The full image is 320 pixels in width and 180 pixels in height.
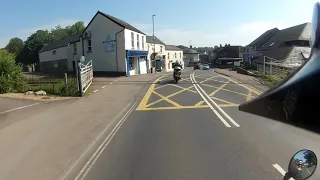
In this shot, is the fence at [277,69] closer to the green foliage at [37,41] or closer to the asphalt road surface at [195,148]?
the asphalt road surface at [195,148]

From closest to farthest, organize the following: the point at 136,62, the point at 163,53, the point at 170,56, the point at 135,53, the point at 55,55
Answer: the point at 135,53, the point at 136,62, the point at 55,55, the point at 163,53, the point at 170,56

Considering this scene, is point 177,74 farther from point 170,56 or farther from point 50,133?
point 170,56

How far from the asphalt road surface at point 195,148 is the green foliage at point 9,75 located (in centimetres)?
1072

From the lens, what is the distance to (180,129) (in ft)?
33.5

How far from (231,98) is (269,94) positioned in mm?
16113

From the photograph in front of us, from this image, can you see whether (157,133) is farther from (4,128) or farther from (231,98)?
(231,98)

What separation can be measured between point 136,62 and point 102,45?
510 cm

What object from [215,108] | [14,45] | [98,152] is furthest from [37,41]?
[98,152]

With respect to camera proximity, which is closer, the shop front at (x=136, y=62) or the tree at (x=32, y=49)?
the shop front at (x=136, y=62)

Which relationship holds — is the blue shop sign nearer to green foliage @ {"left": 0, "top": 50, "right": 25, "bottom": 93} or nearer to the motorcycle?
the motorcycle

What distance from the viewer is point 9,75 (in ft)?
66.7

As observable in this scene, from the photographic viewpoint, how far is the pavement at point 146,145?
636 centimetres

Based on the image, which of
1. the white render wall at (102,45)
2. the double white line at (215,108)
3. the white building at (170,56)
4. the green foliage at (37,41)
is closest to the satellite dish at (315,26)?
the double white line at (215,108)

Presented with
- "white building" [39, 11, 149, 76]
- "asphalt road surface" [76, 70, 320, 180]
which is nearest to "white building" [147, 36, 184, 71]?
Result: "white building" [39, 11, 149, 76]
